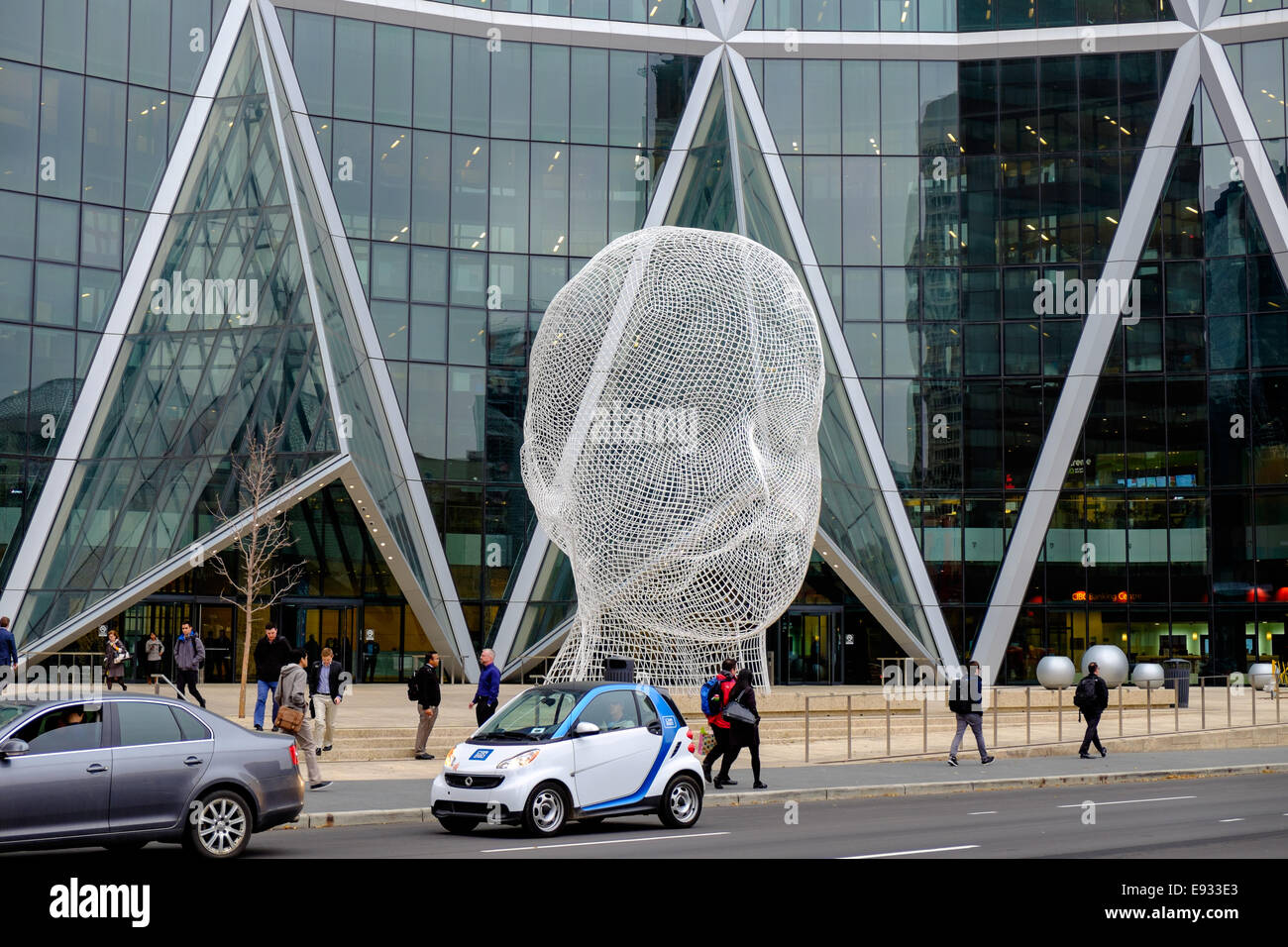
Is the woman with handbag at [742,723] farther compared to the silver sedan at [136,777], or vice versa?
the woman with handbag at [742,723]

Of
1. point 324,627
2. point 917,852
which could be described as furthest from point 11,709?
point 324,627

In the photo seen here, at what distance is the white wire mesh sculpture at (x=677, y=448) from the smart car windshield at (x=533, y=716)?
10.6m

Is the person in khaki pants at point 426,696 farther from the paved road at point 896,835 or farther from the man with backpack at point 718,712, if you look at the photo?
the paved road at point 896,835

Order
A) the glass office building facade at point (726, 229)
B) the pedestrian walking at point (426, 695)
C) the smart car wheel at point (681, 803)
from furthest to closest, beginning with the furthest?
the glass office building facade at point (726, 229) → the pedestrian walking at point (426, 695) → the smart car wheel at point (681, 803)

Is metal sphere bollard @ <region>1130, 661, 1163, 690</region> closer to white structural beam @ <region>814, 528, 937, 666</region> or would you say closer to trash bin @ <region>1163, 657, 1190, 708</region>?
trash bin @ <region>1163, 657, 1190, 708</region>

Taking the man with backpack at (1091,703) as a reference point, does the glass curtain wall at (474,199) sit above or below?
above

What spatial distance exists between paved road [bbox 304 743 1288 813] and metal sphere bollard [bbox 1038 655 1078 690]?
10.9m

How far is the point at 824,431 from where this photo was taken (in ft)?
→ 136

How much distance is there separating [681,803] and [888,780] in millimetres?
5524

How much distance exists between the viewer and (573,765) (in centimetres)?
1433

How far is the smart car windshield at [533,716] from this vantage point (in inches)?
572

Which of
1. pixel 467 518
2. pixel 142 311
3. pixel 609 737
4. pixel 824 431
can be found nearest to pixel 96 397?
pixel 142 311

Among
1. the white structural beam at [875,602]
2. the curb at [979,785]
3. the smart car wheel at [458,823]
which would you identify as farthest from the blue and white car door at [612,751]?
the white structural beam at [875,602]

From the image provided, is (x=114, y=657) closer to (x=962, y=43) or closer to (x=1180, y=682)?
(x=1180, y=682)
